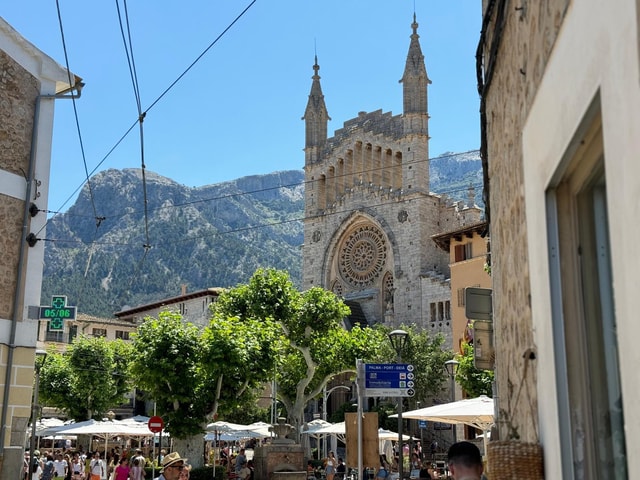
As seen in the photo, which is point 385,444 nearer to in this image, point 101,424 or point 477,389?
point 477,389

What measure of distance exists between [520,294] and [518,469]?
1023 millimetres

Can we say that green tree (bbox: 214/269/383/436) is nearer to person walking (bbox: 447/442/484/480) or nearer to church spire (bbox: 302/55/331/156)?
church spire (bbox: 302/55/331/156)

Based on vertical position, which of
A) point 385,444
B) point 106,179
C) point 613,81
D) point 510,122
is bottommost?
point 385,444

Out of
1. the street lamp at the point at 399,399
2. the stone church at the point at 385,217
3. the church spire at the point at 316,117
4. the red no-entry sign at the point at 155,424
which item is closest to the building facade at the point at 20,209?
the street lamp at the point at 399,399

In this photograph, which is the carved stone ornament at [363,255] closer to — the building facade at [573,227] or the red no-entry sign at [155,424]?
the red no-entry sign at [155,424]

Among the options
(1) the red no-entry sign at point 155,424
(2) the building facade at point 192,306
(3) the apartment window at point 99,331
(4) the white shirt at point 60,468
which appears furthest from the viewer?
(3) the apartment window at point 99,331

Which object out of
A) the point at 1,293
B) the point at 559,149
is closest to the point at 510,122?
the point at 559,149

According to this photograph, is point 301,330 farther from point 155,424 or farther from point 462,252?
point 155,424

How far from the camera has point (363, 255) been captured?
55219 millimetres

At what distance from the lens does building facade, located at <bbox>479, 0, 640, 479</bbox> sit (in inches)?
95.0

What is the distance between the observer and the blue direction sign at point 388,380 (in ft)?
46.0

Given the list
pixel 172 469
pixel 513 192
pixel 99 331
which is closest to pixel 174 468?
pixel 172 469

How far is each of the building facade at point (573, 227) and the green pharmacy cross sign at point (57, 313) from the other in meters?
10.7

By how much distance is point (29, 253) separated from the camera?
14.4m
